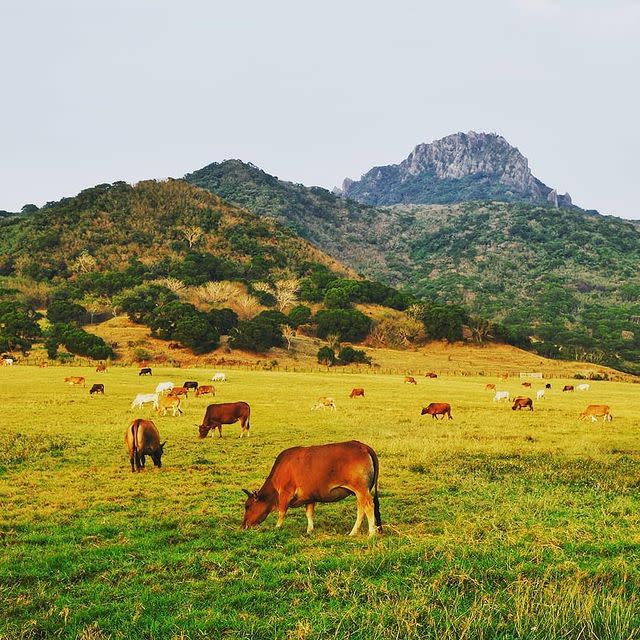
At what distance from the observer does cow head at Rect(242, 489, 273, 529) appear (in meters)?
9.59

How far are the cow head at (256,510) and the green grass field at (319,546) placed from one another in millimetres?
222

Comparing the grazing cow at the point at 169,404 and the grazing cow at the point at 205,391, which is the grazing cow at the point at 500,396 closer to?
the grazing cow at the point at 205,391

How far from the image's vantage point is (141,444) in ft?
48.2

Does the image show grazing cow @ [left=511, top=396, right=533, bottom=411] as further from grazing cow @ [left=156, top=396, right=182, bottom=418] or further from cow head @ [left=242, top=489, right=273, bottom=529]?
cow head @ [left=242, top=489, right=273, bottom=529]

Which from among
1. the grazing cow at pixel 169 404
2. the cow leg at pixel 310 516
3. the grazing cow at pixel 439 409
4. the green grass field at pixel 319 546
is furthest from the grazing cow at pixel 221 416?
the cow leg at pixel 310 516

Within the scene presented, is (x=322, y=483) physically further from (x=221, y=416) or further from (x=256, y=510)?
(x=221, y=416)

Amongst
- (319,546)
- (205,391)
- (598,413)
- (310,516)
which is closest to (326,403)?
(205,391)

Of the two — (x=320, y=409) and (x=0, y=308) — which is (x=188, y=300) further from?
(x=320, y=409)

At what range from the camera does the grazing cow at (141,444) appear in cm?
1466

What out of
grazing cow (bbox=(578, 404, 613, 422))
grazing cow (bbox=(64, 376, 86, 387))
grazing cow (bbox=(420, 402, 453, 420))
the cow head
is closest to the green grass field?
the cow head

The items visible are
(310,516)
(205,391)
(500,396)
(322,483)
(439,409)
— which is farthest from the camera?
(500,396)

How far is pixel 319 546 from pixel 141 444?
799 centimetres

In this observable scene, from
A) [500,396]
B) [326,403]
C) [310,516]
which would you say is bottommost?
[500,396]

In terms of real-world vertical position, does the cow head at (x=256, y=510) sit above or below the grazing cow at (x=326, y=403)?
above
